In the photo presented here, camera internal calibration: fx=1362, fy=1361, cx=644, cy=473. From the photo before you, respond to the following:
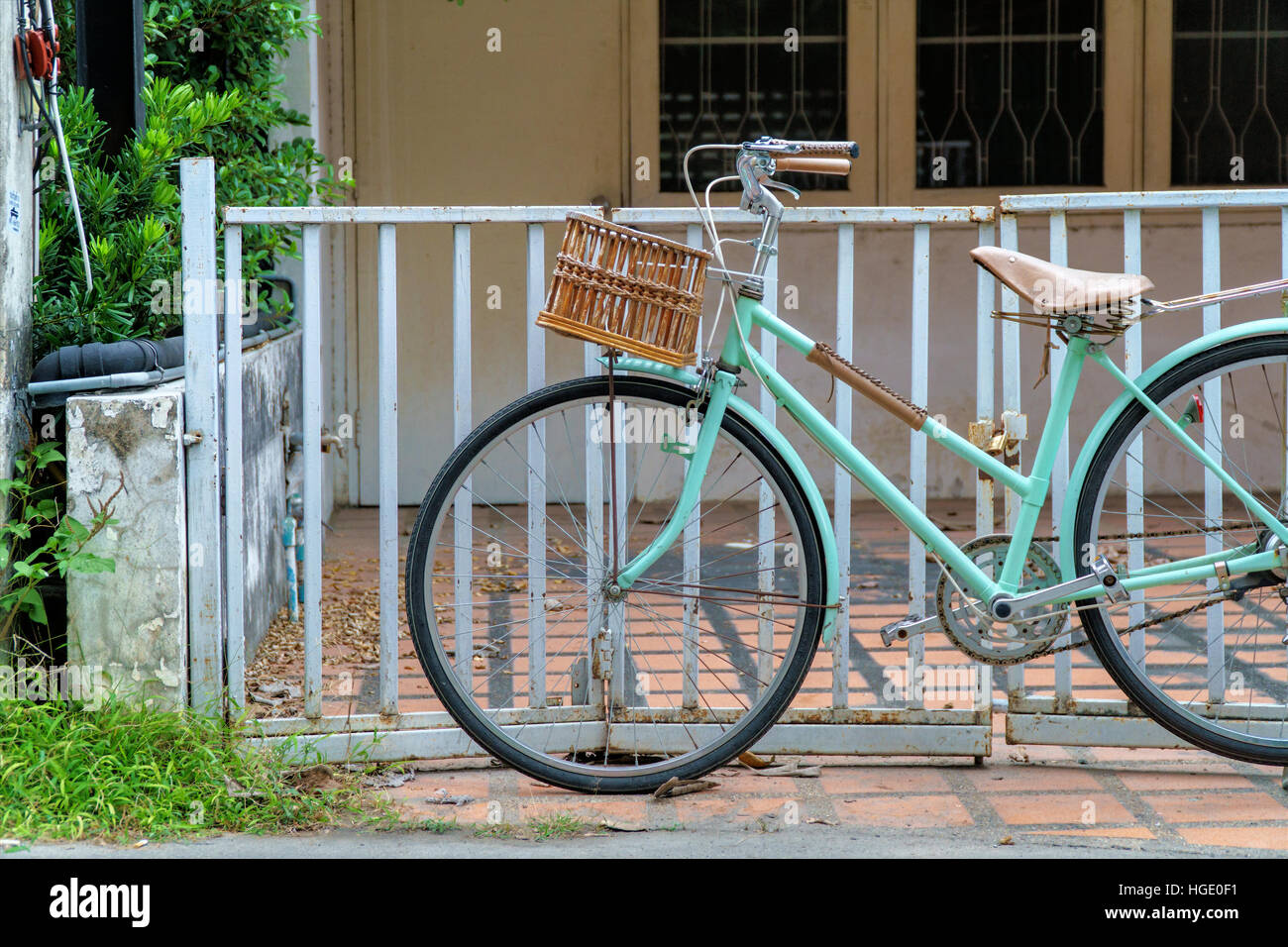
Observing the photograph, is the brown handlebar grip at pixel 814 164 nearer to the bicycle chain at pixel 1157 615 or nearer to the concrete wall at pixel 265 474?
the bicycle chain at pixel 1157 615

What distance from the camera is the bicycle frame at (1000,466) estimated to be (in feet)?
8.77

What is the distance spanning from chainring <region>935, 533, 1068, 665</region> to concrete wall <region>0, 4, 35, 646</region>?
1954 mm

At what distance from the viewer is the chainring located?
2695 millimetres

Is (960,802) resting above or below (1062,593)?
below

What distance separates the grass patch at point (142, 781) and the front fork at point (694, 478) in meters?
0.71

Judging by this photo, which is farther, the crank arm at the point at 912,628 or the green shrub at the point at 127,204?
the green shrub at the point at 127,204

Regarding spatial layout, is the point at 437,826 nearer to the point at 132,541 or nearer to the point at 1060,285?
the point at 132,541

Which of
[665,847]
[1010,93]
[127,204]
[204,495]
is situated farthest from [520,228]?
[665,847]

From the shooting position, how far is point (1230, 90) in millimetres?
6379

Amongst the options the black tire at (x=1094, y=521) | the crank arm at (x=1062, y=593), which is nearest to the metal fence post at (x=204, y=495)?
the crank arm at (x=1062, y=593)

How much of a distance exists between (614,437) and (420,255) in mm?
3707

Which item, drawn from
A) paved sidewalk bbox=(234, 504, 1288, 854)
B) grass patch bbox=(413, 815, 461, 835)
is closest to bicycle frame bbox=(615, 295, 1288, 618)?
paved sidewalk bbox=(234, 504, 1288, 854)

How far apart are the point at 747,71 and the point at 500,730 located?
172 inches
